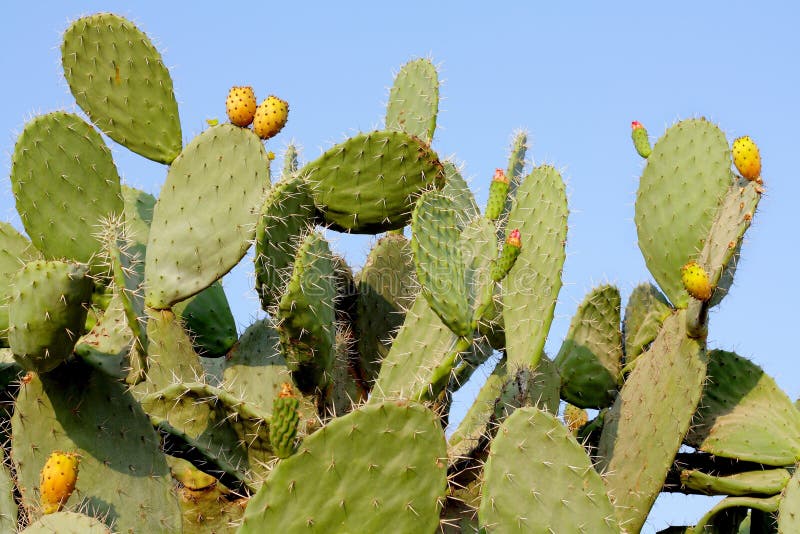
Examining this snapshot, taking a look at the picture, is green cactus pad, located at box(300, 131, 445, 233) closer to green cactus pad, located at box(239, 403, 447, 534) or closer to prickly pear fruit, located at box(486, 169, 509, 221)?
prickly pear fruit, located at box(486, 169, 509, 221)

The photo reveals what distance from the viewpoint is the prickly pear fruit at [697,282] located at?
9.70 ft

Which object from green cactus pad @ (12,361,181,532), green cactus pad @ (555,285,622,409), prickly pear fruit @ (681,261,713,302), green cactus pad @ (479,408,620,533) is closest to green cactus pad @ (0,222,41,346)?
green cactus pad @ (12,361,181,532)

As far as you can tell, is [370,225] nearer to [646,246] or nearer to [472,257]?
[472,257]

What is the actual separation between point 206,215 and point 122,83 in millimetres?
572

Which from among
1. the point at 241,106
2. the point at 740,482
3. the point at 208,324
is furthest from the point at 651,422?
the point at 241,106

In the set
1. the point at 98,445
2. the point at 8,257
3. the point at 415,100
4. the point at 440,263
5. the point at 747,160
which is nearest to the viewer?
the point at 98,445

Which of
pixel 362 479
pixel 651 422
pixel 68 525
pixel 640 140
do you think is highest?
pixel 640 140

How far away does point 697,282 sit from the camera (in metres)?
2.96

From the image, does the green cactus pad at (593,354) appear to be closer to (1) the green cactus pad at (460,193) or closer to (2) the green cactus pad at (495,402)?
(2) the green cactus pad at (495,402)

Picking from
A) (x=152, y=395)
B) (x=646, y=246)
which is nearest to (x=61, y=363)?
(x=152, y=395)

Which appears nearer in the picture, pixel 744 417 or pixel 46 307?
A: pixel 46 307

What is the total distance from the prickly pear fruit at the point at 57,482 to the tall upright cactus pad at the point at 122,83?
4.29 feet

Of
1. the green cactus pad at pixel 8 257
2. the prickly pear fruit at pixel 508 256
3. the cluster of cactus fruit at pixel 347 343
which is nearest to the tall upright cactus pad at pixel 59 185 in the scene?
the cluster of cactus fruit at pixel 347 343

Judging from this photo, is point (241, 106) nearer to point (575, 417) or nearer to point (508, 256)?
point (508, 256)
